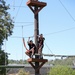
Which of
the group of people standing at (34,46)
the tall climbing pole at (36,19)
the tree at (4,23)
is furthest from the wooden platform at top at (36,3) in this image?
the tree at (4,23)

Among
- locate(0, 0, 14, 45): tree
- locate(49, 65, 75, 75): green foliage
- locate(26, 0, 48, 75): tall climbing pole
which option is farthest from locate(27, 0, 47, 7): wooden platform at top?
locate(49, 65, 75, 75): green foliage

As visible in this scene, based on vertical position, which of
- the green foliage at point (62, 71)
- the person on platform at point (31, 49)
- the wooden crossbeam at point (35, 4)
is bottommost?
the green foliage at point (62, 71)

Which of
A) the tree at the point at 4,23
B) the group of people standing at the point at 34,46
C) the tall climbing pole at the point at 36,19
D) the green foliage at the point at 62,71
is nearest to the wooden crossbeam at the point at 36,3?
the tall climbing pole at the point at 36,19

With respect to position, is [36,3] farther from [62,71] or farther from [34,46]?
[62,71]

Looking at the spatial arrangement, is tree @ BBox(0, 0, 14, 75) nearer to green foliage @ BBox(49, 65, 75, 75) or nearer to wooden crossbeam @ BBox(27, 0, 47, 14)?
green foliage @ BBox(49, 65, 75, 75)

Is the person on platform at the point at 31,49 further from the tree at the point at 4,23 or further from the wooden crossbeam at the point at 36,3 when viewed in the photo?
the tree at the point at 4,23

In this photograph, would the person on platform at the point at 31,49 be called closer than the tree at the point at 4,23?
Yes

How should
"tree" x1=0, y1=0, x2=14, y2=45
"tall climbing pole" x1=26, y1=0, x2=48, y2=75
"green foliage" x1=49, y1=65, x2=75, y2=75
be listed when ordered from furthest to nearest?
"green foliage" x1=49, y1=65, x2=75, y2=75 < "tree" x1=0, y1=0, x2=14, y2=45 < "tall climbing pole" x1=26, y1=0, x2=48, y2=75

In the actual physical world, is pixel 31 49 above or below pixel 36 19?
below

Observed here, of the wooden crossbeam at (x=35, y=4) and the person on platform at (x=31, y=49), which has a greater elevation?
the wooden crossbeam at (x=35, y=4)

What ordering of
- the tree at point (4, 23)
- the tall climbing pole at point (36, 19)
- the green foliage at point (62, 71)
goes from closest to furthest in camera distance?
the tall climbing pole at point (36, 19) → the tree at point (4, 23) → the green foliage at point (62, 71)

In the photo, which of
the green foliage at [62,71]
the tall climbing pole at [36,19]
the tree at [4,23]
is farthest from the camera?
the green foliage at [62,71]

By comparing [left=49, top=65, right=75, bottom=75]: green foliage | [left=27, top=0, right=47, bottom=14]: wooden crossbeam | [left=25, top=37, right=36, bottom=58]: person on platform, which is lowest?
[left=49, top=65, right=75, bottom=75]: green foliage

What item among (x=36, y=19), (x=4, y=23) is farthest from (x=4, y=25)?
(x=36, y=19)
